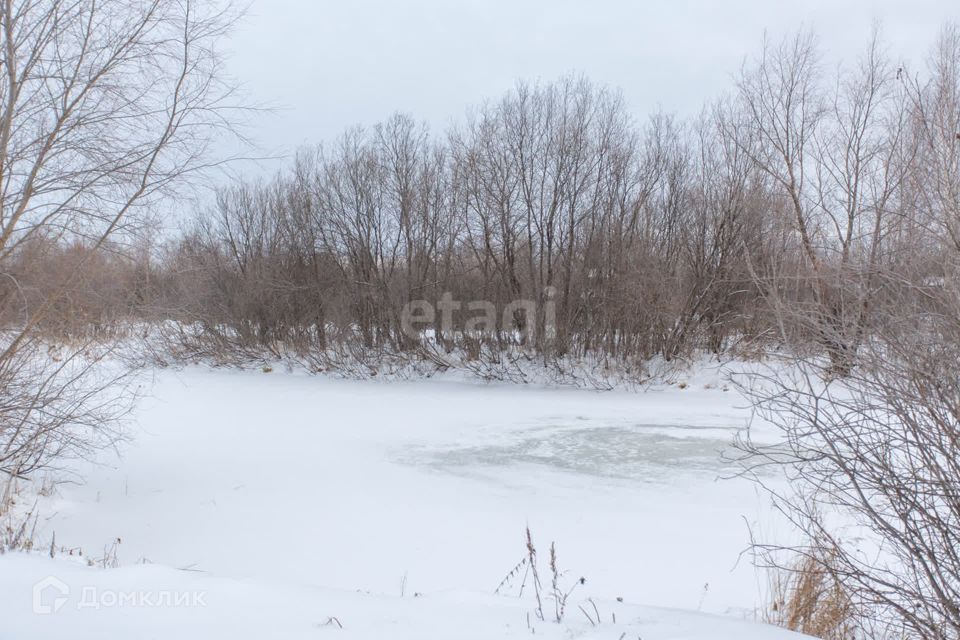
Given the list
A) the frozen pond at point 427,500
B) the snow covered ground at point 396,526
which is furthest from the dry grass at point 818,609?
the frozen pond at point 427,500

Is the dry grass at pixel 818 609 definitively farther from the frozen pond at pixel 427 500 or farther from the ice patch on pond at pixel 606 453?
the ice patch on pond at pixel 606 453

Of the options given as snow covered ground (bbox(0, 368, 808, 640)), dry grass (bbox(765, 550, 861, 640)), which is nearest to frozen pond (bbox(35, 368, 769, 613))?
snow covered ground (bbox(0, 368, 808, 640))

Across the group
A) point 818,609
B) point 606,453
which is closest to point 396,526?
point 818,609

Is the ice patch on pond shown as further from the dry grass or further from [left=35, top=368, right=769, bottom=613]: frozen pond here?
the dry grass

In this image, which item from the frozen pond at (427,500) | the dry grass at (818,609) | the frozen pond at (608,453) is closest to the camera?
the dry grass at (818,609)

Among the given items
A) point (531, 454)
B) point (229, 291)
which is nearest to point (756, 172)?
point (531, 454)

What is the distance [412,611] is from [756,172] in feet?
53.6

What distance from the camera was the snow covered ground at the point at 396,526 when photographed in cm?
331

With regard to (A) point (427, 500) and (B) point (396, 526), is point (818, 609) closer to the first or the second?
(B) point (396, 526)

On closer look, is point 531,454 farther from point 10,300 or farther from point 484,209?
point 484,209

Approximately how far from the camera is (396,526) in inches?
245

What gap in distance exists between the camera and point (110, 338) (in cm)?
715

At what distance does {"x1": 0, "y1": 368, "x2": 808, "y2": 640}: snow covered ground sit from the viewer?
331cm

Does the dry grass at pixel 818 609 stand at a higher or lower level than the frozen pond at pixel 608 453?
higher
